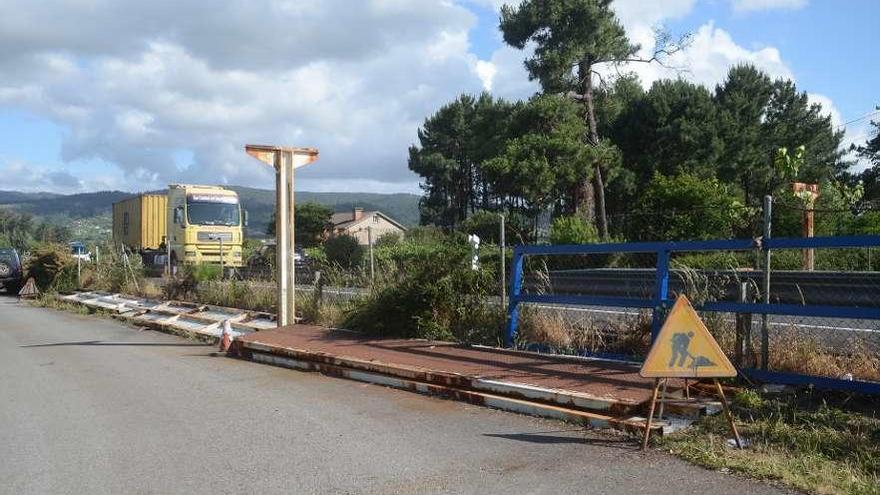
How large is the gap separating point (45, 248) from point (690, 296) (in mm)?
24802

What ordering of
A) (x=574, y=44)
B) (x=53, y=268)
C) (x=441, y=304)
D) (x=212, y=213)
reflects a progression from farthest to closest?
(x=574, y=44), (x=212, y=213), (x=53, y=268), (x=441, y=304)

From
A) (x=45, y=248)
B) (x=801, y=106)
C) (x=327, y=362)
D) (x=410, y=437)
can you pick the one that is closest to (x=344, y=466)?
(x=410, y=437)

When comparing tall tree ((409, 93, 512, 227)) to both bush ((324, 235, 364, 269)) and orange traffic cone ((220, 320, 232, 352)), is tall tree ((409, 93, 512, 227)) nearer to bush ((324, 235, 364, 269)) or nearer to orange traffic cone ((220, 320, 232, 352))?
bush ((324, 235, 364, 269))

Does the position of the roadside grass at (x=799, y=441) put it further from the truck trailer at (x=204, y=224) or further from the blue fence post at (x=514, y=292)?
the truck trailer at (x=204, y=224)

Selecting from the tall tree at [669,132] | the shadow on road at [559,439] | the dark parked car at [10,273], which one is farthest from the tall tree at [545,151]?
the shadow on road at [559,439]

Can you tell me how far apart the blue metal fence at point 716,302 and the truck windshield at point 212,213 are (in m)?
20.7

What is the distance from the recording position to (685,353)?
6223mm

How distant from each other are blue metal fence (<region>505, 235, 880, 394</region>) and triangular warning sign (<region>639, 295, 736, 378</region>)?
46.1 inches

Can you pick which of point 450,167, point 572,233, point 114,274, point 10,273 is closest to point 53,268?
point 114,274

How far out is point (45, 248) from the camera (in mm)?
27078

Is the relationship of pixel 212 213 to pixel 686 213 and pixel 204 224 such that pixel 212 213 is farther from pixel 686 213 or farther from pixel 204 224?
pixel 686 213

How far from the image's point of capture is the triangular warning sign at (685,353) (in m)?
6.16

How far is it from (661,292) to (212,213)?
23.2 m

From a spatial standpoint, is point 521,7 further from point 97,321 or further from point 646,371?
point 646,371
